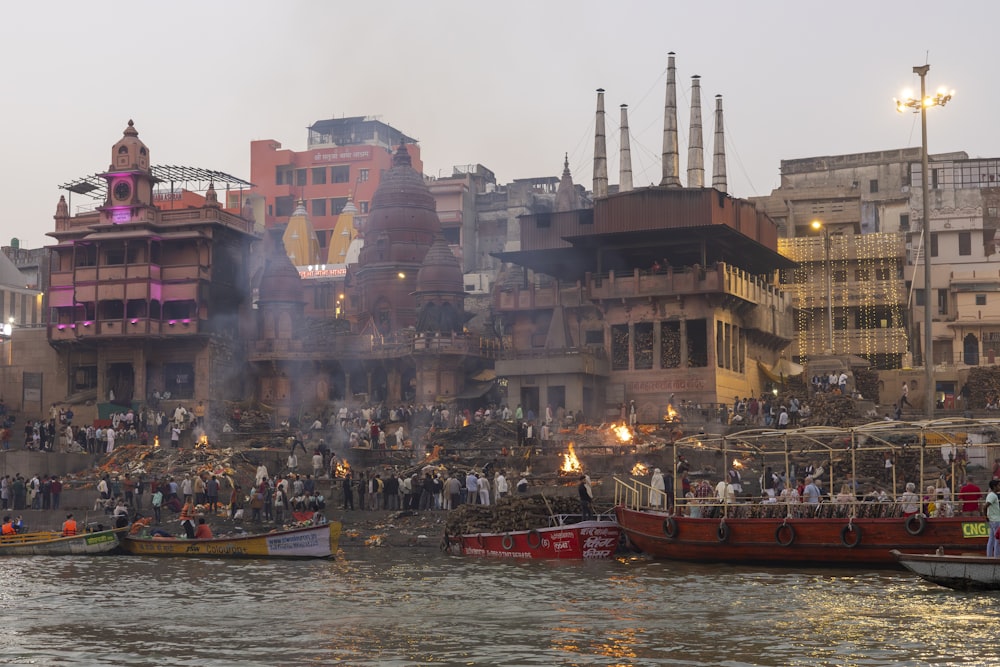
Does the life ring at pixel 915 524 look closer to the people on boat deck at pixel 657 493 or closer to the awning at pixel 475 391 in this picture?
the people on boat deck at pixel 657 493

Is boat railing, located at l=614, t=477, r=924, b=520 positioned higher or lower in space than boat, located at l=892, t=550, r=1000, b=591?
higher

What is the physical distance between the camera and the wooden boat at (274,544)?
107 ft

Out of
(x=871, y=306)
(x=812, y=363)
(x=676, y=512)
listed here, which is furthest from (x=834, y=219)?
(x=676, y=512)

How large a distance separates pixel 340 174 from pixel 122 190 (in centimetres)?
3851

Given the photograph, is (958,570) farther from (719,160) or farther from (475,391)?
(719,160)

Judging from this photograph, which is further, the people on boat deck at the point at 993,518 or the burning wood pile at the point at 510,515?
the burning wood pile at the point at 510,515

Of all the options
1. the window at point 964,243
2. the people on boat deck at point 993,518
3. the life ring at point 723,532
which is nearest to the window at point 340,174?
the window at point 964,243

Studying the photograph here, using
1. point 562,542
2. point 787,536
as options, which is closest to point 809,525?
point 787,536

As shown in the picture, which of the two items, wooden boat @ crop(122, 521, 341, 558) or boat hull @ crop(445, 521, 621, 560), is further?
wooden boat @ crop(122, 521, 341, 558)

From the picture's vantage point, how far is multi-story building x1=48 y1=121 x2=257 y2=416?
6819 centimetres

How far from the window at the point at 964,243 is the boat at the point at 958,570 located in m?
51.3

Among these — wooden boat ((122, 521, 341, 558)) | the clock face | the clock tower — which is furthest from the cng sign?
the clock face

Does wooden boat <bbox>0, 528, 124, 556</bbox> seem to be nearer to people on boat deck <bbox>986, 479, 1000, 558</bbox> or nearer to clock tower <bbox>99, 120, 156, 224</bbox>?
people on boat deck <bbox>986, 479, 1000, 558</bbox>

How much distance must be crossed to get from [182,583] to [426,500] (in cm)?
1317
